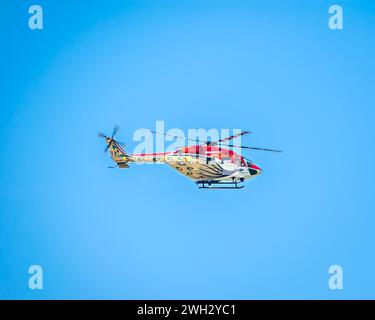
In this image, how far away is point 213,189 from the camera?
3881 cm

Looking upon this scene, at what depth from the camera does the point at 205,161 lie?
38656 millimetres

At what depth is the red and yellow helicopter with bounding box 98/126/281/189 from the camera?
38.7m

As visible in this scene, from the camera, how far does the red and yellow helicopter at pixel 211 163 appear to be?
38.7 metres

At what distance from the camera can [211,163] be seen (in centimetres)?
3862
